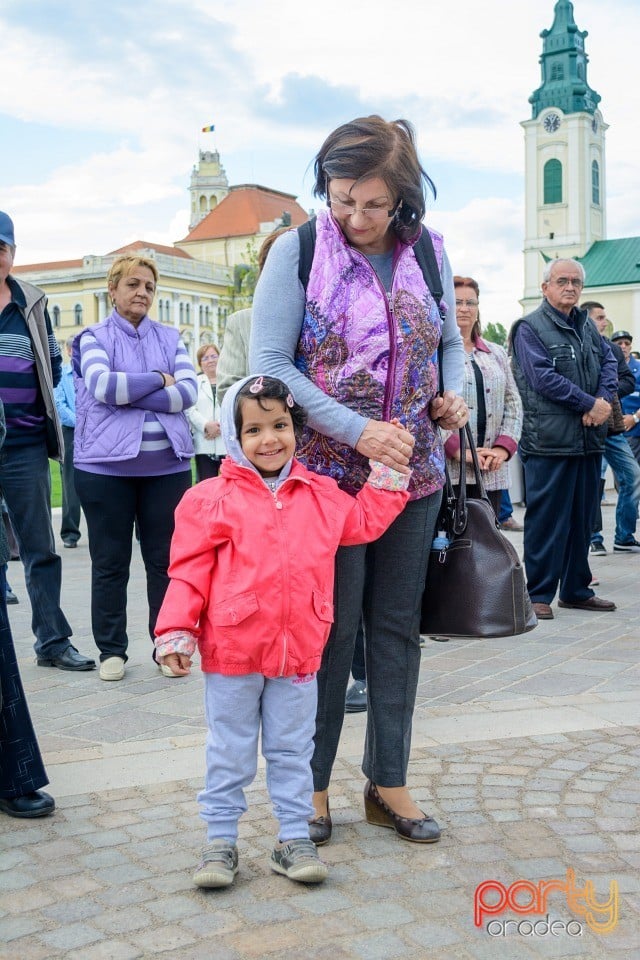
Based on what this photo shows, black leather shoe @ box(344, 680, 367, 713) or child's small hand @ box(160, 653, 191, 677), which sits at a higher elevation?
child's small hand @ box(160, 653, 191, 677)

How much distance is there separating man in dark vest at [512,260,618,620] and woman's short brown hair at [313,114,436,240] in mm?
4284

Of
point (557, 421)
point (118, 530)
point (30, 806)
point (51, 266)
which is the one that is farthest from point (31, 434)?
point (51, 266)

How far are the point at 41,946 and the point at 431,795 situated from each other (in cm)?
158

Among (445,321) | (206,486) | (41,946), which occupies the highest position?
(445,321)

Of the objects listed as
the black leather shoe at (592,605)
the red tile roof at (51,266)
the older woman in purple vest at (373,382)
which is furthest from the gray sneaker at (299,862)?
the red tile roof at (51,266)

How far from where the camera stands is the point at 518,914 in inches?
122

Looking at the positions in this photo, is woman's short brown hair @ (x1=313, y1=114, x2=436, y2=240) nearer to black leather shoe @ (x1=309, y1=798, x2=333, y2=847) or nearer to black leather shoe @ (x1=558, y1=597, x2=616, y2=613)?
black leather shoe @ (x1=309, y1=798, x2=333, y2=847)

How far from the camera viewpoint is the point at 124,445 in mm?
6066

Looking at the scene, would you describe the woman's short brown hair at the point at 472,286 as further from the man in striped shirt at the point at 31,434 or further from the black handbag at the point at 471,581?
the black handbag at the point at 471,581

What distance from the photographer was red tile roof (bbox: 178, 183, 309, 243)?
117 m

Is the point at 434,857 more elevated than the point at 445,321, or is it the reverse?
the point at 445,321

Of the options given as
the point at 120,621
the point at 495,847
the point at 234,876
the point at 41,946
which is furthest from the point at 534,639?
the point at 41,946

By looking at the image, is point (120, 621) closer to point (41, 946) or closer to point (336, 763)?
point (336, 763)

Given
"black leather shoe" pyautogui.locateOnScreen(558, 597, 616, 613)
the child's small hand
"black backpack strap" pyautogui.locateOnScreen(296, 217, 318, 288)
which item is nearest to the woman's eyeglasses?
"black backpack strap" pyautogui.locateOnScreen(296, 217, 318, 288)
